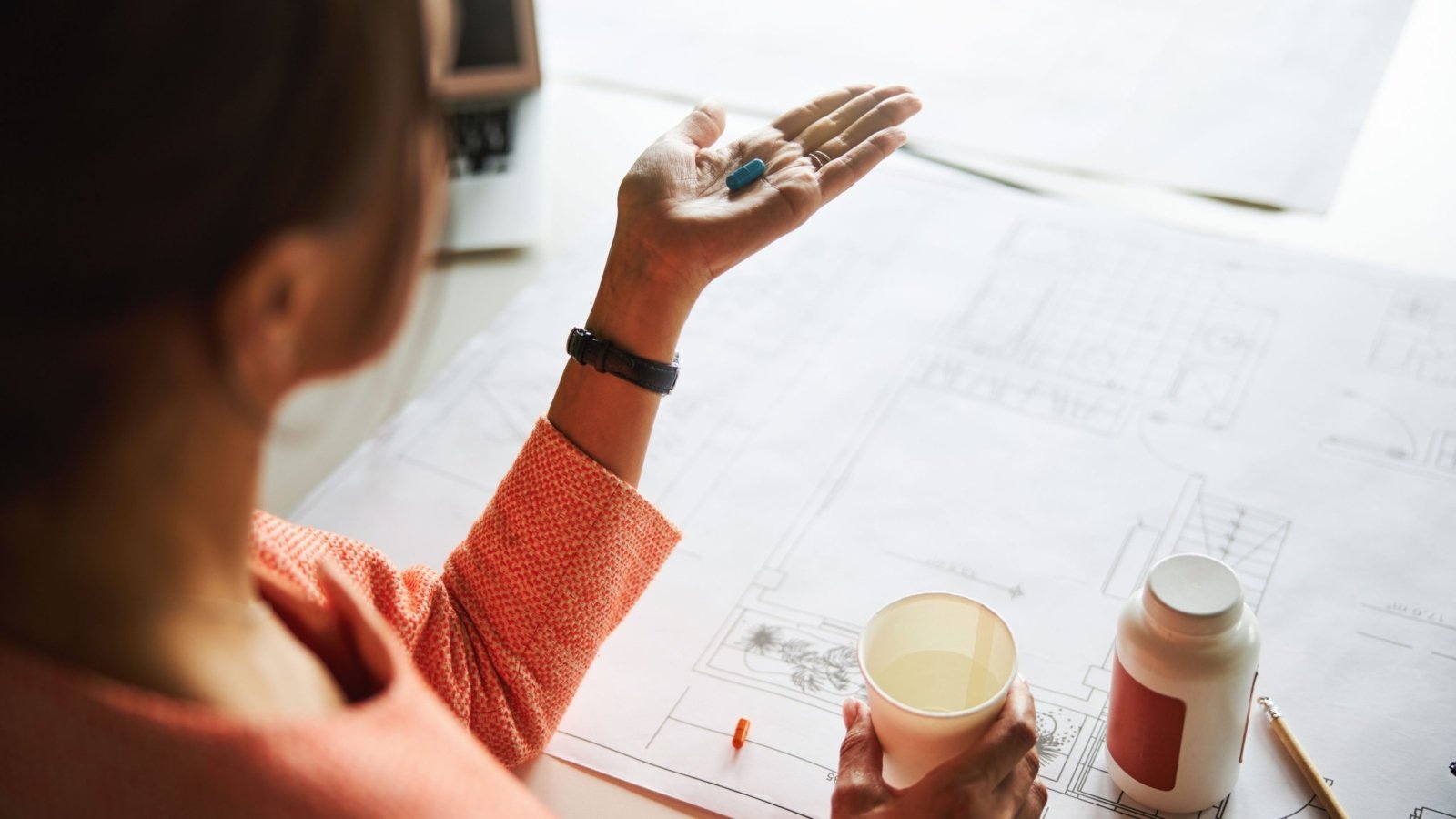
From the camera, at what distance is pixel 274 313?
1.41 ft

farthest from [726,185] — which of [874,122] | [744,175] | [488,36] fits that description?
[488,36]

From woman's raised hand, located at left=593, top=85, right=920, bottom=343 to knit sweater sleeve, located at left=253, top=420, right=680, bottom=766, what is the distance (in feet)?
0.44

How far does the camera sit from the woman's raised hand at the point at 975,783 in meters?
0.59

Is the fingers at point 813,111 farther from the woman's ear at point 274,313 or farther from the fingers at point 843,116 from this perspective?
the woman's ear at point 274,313

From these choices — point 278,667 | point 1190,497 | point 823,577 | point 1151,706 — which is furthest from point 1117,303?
point 278,667

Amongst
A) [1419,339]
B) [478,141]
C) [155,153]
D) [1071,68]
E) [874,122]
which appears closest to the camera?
[155,153]

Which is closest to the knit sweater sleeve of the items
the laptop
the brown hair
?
the brown hair

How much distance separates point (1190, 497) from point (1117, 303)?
0.26m

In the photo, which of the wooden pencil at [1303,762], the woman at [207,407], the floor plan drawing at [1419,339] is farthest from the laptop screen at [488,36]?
the wooden pencil at [1303,762]

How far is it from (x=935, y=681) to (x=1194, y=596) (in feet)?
0.46

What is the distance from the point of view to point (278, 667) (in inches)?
21.3

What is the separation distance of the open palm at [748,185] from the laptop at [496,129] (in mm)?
404

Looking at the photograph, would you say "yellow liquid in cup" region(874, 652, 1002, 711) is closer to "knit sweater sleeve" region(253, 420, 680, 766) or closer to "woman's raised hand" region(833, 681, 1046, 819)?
"woman's raised hand" region(833, 681, 1046, 819)

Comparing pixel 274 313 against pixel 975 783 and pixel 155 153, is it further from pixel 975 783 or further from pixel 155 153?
pixel 975 783
